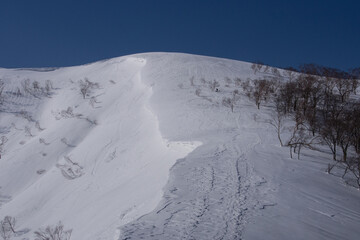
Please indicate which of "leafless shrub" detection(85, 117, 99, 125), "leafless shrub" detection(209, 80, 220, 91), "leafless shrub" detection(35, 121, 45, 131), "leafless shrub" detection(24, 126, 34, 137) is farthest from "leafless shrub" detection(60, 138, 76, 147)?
"leafless shrub" detection(209, 80, 220, 91)

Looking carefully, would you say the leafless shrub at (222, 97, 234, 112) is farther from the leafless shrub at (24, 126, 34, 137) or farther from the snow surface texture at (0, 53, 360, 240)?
the leafless shrub at (24, 126, 34, 137)

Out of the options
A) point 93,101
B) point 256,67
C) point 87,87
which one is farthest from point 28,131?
point 256,67

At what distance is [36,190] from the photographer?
36.7 ft

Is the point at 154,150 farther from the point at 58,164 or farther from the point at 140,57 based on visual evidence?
the point at 140,57

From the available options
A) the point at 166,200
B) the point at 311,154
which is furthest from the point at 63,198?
the point at 311,154

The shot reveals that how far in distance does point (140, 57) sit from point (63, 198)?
2412 cm

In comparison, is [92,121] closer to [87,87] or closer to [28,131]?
[28,131]

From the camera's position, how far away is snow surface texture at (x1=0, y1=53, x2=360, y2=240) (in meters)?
4.85

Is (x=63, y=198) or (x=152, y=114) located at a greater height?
(x=152, y=114)

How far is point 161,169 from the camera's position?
8.16m

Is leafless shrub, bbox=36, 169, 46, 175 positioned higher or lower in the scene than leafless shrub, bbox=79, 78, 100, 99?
lower

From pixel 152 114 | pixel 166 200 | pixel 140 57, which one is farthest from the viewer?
pixel 140 57

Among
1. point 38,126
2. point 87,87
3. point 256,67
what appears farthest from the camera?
point 256,67

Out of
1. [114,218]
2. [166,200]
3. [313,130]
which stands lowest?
[114,218]
